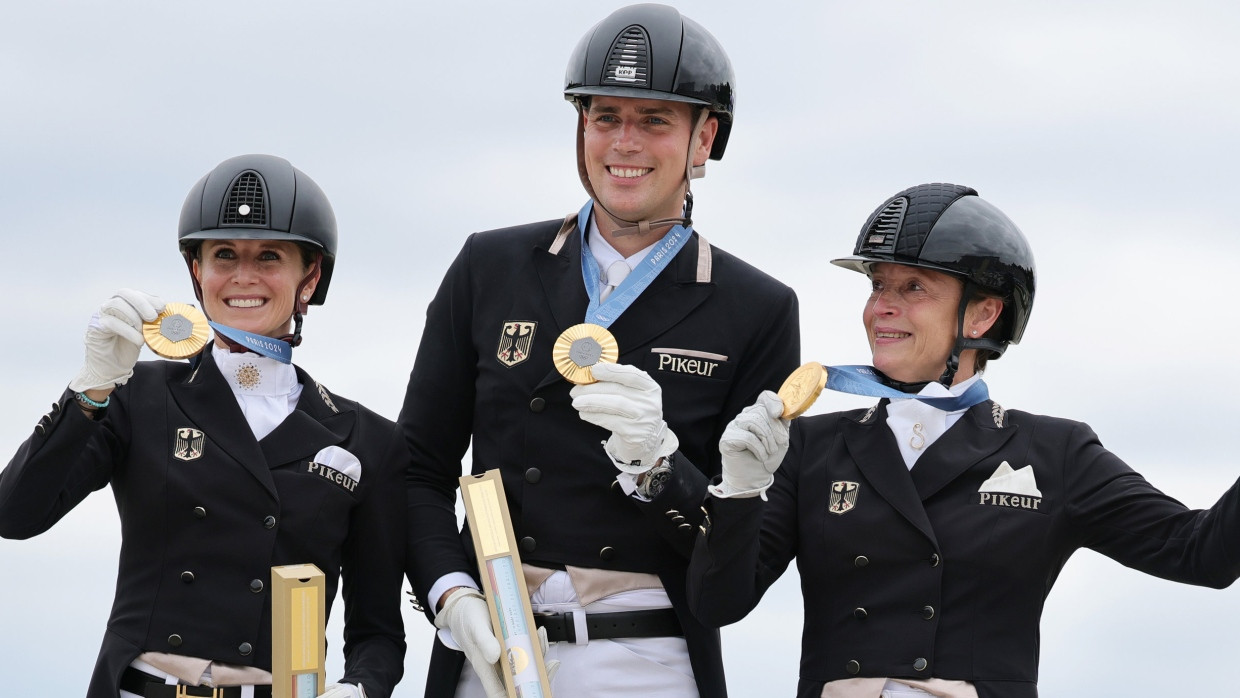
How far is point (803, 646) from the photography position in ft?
23.8

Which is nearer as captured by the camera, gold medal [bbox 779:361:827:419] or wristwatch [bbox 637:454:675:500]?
gold medal [bbox 779:361:827:419]

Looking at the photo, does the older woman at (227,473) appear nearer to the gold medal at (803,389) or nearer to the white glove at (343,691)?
the white glove at (343,691)

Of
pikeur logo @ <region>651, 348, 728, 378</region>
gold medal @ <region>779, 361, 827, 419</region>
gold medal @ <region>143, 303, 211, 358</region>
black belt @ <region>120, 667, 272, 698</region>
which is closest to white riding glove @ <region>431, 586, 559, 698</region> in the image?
black belt @ <region>120, 667, 272, 698</region>

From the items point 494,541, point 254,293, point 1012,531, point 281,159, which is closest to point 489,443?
point 494,541

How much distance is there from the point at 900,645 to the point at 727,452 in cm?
110

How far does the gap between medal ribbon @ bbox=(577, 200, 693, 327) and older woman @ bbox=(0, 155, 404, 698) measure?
43.3 inches

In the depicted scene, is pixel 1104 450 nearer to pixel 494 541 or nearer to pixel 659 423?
pixel 659 423

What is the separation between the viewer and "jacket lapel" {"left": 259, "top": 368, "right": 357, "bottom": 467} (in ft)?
23.8

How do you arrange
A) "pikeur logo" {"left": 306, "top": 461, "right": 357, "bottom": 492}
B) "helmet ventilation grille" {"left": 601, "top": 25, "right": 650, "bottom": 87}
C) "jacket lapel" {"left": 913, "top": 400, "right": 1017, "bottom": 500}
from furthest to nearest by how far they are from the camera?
"helmet ventilation grille" {"left": 601, "top": 25, "right": 650, "bottom": 87}
"pikeur logo" {"left": 306, "top": 461, "right": 357, "bottom": 492}
"jacket lapel" {"left": 913, "top": 400, "right": 1017, "bottom": 500}

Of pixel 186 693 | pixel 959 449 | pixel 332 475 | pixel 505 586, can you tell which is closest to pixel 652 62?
pixel 959 449

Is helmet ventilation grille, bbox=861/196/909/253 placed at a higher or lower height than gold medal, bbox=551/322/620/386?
higher

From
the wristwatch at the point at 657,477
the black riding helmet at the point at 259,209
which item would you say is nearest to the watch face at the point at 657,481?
the wristwatch at the point at 657,477

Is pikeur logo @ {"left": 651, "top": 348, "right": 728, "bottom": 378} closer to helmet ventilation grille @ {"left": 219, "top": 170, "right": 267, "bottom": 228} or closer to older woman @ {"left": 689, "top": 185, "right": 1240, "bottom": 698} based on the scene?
older woman @ {"left": 689, "top": 185, "right": 1240, "bottom": 698}

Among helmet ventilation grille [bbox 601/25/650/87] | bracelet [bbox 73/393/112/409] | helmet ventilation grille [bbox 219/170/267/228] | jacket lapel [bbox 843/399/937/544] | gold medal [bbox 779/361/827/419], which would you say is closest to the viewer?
gold medal [bbox 779/361/827/419]
